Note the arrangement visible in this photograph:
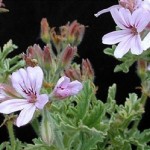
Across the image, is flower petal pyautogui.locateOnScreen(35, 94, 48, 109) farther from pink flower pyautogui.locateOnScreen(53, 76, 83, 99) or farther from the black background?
the black background

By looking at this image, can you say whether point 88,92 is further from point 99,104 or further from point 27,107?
point 27,107

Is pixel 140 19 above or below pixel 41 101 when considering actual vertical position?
above

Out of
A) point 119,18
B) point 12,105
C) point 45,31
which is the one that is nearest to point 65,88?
point 12,105

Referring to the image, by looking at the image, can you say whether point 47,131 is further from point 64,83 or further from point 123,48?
point 123,48

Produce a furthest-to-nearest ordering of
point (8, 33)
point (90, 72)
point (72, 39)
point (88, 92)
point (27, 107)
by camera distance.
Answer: point (8, 33) → point (72, 39) → point (90, 72) → point (88, 92) → point (27, 107)

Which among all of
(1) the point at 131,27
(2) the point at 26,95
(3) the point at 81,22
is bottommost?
(3) the point at 81,22

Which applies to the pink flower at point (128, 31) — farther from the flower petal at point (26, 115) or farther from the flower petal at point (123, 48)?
the flower petal at point (26, 115)

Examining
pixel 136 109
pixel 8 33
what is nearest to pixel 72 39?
pixel 136 109

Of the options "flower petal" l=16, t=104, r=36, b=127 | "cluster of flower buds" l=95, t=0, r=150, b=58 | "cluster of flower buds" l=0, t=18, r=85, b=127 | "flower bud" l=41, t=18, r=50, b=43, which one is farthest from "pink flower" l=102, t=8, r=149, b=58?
"flower bud" l=41, t=18, r=50, b=43
